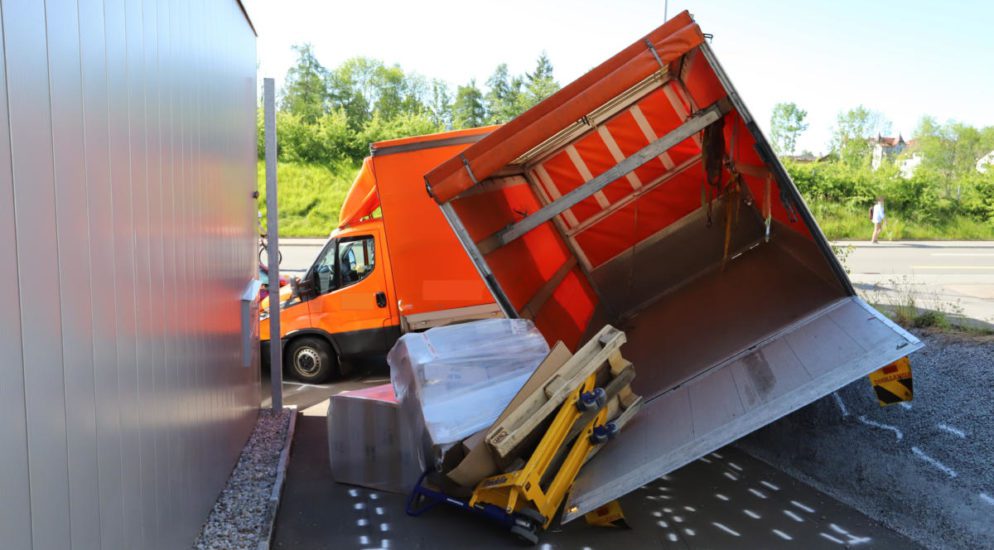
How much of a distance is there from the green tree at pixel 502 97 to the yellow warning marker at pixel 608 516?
5245 centimetres

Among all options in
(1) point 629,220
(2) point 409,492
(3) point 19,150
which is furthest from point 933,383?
(3) point 19,150

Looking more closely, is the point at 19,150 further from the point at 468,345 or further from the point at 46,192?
the point at 468,345

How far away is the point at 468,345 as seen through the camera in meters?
6.57

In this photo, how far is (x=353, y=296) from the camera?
10.7 m

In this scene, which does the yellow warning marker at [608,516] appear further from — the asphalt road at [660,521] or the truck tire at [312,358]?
the truck tire at [312,358]

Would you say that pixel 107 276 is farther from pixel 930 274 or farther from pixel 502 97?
pixel 502 97

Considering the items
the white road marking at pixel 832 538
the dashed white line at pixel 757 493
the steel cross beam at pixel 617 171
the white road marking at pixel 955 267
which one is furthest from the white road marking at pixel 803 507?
the white road marking at pixel 955 267

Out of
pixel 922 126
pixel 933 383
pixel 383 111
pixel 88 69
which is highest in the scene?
pixel 383 111

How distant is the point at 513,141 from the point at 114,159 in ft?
11.0

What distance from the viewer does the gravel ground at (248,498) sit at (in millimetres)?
5297

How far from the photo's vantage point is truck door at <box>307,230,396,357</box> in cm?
1062

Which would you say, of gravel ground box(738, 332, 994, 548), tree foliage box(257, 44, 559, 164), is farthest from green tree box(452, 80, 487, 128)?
gravel ground box(738, 332, 994, 548)

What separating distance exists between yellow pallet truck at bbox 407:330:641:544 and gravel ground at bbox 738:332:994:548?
1.96 metres

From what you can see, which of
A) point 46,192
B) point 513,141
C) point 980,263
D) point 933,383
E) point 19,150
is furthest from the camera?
point 980,263
